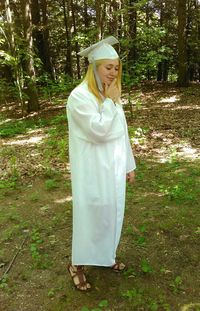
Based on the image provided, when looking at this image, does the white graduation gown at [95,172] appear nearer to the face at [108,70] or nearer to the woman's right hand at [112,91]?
the woman's right hand at [112,91]

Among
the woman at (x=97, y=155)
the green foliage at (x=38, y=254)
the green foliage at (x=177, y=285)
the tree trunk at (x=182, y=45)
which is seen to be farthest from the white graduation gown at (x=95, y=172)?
the tree trunk at (x=182, y=45)

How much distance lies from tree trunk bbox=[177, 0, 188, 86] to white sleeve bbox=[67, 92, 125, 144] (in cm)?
1338

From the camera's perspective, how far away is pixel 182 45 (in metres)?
15.6

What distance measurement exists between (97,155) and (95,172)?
0.54 ft

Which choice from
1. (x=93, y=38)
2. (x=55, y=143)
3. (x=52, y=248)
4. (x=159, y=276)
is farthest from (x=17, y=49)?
(x=159, y=276)

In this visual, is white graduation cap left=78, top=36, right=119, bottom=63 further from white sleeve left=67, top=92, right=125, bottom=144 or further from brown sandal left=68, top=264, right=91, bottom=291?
brown sandal left=68, top=264, right=91, bottom=291

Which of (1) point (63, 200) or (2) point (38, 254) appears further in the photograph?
(1) point (63, 200)

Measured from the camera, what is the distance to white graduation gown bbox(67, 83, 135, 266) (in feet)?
10.5

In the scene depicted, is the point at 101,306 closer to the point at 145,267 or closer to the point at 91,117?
the point at 145,267

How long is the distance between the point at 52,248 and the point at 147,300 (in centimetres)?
160

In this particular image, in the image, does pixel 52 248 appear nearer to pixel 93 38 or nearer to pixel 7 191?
pixel 7 191

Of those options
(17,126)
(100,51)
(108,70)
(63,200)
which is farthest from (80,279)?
(17,126)

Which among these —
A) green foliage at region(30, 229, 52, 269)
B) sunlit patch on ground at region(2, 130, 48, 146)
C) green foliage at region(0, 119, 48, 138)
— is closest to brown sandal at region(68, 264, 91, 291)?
green foliage at region(30, 229, 52, 269)

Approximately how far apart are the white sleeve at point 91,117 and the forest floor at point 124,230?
5.43 feet
